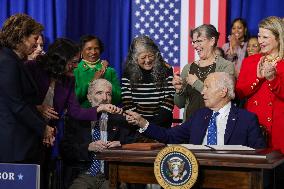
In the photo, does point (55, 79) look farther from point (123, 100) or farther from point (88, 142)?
point (123, 100)

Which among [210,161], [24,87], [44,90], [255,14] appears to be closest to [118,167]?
[210,161]

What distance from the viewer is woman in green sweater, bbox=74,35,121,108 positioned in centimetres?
538

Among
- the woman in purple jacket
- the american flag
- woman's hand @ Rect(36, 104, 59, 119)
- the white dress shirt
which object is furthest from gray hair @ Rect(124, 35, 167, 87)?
the american flag

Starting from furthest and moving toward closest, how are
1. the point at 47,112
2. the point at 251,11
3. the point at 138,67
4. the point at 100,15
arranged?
1. the point at 100,15
2. the point at 251,11
3. the point at 138,67
4. the point at 47,112

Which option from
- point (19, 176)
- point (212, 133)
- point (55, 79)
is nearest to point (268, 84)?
point (212, 133)

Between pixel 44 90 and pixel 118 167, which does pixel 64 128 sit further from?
pixel 118 167

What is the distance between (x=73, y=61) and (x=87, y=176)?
2.85ft

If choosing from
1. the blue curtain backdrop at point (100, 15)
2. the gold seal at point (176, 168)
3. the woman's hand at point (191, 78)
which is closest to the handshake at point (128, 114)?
the woman's hand at point (191, 78)

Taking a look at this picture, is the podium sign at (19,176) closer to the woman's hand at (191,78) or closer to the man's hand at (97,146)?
the man's hand at (97,146)

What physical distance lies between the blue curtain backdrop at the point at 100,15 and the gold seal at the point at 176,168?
13.6ft

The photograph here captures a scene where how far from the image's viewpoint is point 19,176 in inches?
135

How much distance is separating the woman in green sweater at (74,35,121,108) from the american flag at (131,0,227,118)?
5.64 feet

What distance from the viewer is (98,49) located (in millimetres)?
5844

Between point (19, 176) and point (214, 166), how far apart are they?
3.70ft
